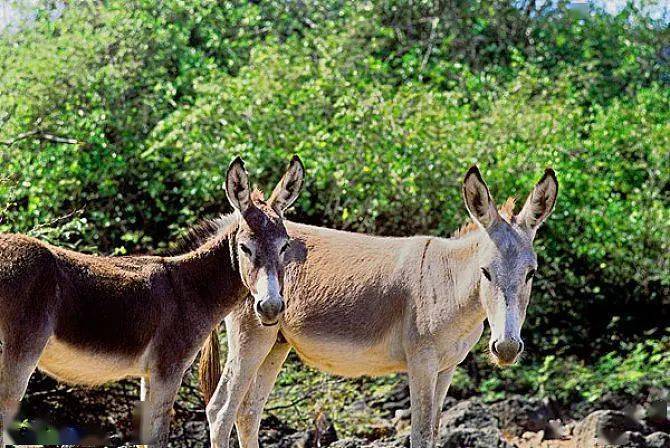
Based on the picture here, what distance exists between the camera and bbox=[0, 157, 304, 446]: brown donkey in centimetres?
577

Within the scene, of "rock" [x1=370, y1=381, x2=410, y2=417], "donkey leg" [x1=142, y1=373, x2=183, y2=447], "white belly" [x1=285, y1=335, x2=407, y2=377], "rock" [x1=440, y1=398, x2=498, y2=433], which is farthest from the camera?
"rock" [x1=370, y1=381, x2=410, y2=417]

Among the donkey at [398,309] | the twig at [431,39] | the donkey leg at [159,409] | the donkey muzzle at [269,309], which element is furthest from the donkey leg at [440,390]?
the twig at [431,39]

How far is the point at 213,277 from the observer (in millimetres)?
6648

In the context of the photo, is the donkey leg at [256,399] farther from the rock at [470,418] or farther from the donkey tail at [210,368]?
the rock at [470,418]

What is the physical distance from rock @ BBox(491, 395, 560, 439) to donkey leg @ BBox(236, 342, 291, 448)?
4.19 metres

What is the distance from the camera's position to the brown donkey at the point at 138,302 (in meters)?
5.77

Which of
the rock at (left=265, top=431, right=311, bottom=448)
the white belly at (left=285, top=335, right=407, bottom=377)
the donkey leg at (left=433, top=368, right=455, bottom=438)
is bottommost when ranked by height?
the rock at (left=265, top=431, right=311, bottom=448)

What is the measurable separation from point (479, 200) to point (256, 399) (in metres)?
2.19

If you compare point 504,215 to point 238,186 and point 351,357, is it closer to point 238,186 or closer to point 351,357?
point 351,357

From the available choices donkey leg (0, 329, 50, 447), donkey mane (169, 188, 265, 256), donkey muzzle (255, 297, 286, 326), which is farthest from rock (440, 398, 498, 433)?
donkey leg (0, 329, 50, 447)

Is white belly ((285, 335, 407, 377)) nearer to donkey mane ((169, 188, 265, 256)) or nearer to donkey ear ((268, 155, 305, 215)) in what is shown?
donkey mane ((169, 188, 265, 256))

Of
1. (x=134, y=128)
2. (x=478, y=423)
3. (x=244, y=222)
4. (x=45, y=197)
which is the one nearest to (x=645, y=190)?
(x=478, y=423)

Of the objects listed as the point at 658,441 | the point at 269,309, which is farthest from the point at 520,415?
the point at 269,309

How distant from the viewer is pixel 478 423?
959cm
